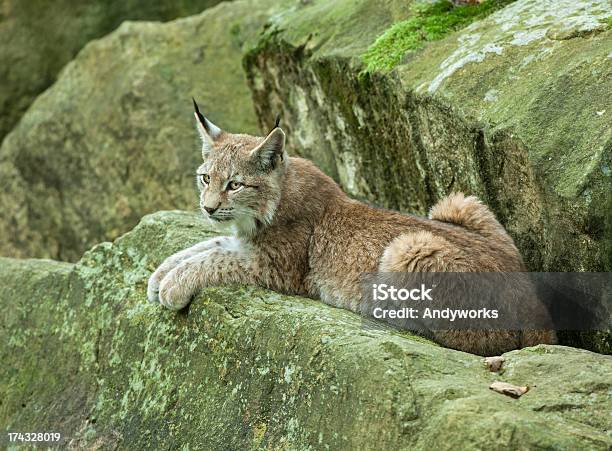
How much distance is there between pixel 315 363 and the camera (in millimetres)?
5324

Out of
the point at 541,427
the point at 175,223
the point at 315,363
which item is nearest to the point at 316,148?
the point at 175,223

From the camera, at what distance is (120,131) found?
11805 mm

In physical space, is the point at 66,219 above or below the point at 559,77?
below

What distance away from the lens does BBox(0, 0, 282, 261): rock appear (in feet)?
38.0

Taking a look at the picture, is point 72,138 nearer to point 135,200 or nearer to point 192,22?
point 135,200

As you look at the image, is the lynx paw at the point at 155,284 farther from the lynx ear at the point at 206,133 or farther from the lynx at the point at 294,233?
the lynx ear at the point at 206,133

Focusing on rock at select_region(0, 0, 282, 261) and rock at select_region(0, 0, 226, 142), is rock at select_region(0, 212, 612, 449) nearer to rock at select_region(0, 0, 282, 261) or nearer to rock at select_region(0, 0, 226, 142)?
rock at select_region(0, 0, 282, 261)

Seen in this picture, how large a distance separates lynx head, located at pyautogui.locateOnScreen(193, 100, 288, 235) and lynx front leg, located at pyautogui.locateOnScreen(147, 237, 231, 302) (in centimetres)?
20

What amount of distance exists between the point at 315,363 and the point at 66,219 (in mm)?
7562

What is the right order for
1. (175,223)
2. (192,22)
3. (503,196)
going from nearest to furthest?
1. (503,196)
2. (175,223)
3. (192,22)

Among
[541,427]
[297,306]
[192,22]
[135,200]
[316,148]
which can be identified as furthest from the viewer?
[192,22]

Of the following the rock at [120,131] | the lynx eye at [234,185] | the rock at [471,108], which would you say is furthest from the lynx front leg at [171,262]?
the rock at [120,131]

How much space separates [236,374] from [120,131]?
6.59m

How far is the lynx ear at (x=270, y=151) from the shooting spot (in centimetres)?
666
